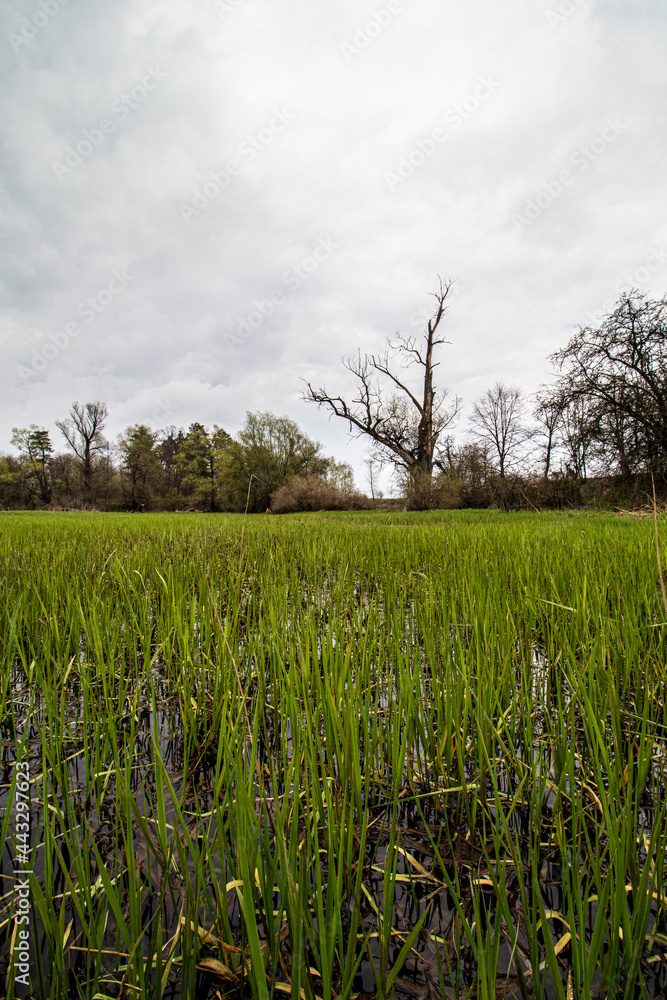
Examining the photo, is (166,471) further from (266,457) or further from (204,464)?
(266,457)

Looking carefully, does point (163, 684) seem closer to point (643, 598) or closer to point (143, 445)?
point (643, 598)

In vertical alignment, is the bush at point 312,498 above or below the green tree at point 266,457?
below

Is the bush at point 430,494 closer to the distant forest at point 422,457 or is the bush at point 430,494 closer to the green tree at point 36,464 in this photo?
the distant forest at point 422,457

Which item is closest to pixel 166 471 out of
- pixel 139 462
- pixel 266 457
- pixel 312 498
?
pixel 139 462

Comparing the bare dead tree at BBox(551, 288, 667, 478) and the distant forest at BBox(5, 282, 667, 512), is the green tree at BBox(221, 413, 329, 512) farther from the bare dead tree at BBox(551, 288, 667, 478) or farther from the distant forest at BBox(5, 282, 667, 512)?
the bare dead tree at BBox(551, 288, 667, 478)

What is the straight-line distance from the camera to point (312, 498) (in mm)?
23156

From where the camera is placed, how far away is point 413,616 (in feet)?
6.20

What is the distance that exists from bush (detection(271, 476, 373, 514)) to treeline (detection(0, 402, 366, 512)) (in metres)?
0.89

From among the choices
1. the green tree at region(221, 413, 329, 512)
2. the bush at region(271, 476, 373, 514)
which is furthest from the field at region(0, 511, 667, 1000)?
the green tree at region(221, 413, 329, 512)

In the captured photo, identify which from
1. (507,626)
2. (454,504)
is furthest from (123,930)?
(454,504)

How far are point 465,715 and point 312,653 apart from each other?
1.58ft

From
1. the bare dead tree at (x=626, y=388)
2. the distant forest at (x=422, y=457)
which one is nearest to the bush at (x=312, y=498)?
the distant forest at (x=422, y=457)

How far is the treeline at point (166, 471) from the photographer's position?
30062 millimetres

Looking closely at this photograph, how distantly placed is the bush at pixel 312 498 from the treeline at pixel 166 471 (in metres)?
0.89
